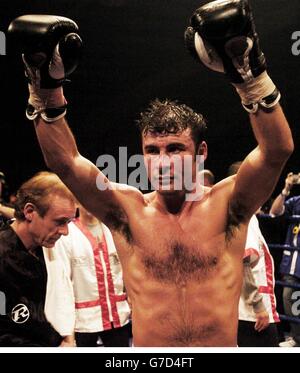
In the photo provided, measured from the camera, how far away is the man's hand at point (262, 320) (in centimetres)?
198

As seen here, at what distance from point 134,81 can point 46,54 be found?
3.72 meters

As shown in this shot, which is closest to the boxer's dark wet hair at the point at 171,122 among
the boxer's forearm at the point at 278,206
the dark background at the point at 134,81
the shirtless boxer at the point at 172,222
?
the shirtless boxer at the point at 172,222

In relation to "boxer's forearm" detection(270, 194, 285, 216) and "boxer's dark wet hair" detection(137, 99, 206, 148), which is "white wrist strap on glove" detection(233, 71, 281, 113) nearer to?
"boxer's dark wet hair" detection(137, 99, 206, 148)

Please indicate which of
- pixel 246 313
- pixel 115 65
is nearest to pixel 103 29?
pixel 115 65

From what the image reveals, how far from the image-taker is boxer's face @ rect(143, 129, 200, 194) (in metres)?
1.21

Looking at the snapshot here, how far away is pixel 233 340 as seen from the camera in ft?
4.09

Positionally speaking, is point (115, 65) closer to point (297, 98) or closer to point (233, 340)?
point (297, 98)

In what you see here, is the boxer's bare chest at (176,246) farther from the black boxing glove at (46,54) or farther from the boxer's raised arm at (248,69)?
the black boxing glove at (46,54)

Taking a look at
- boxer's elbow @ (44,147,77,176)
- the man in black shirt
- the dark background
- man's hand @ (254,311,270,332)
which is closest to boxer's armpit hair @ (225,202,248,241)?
boxer's elbow @ (44,147,77,176)

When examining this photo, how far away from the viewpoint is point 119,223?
4.15 feet

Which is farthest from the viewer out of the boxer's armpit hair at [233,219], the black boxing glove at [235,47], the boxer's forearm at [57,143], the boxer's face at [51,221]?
the boxer's face at [51,221]

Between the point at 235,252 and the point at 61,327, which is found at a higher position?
the point at 235,252

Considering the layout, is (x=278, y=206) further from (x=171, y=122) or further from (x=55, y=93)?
(x=55, y=93)

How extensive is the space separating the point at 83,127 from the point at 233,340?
3.35m
